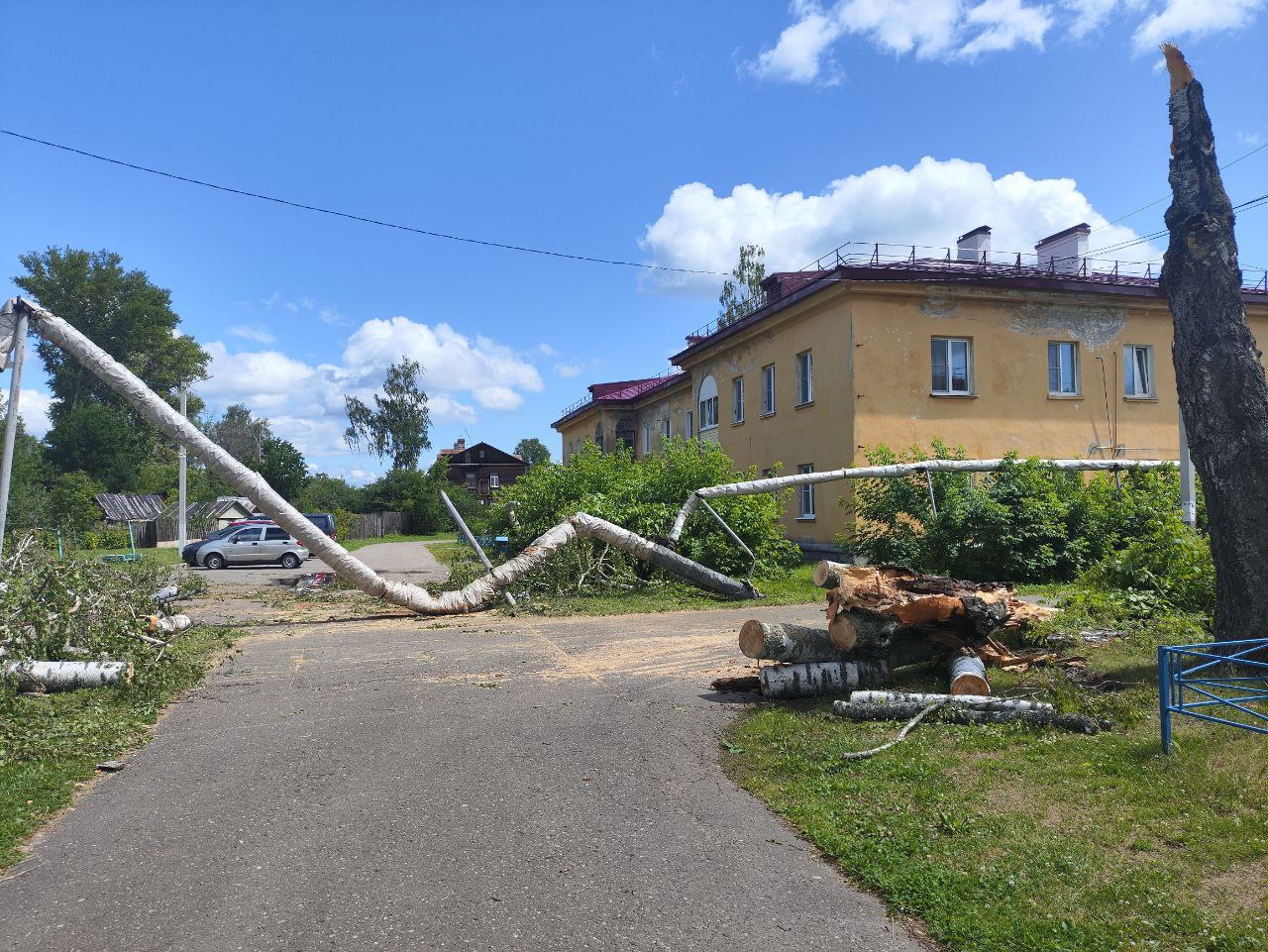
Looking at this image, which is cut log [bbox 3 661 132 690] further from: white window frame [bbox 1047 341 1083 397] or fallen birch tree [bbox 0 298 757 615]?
white window frame [bbox 1047 341 1083 397]

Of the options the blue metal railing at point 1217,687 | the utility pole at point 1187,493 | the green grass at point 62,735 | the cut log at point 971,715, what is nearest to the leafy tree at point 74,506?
the green grass at point 62,735

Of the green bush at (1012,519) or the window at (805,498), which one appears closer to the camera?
the green bush at (1012,519)

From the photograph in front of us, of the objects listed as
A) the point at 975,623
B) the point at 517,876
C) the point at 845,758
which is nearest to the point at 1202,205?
the point at 975,623

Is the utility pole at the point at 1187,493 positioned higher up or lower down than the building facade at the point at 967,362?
lower down

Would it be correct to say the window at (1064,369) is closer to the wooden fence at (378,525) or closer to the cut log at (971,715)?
Result: the cut log at (971,715)

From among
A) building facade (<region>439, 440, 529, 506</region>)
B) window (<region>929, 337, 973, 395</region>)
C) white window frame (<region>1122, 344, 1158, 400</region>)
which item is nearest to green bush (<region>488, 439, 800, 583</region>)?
window (<region>929, 337, 973, 395</region>)

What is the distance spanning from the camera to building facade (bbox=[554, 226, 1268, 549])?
21406 mm

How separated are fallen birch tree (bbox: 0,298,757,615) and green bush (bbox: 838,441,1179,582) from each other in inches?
141

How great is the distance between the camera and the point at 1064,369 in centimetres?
2308

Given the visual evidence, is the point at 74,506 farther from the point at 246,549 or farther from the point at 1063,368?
the point at 1063,368

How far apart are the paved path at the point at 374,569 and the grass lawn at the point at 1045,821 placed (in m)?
16.6

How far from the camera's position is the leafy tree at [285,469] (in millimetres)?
57438

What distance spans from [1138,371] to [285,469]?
166 ft

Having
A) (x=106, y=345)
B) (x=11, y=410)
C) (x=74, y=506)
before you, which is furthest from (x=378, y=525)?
(x=11, y=410)
